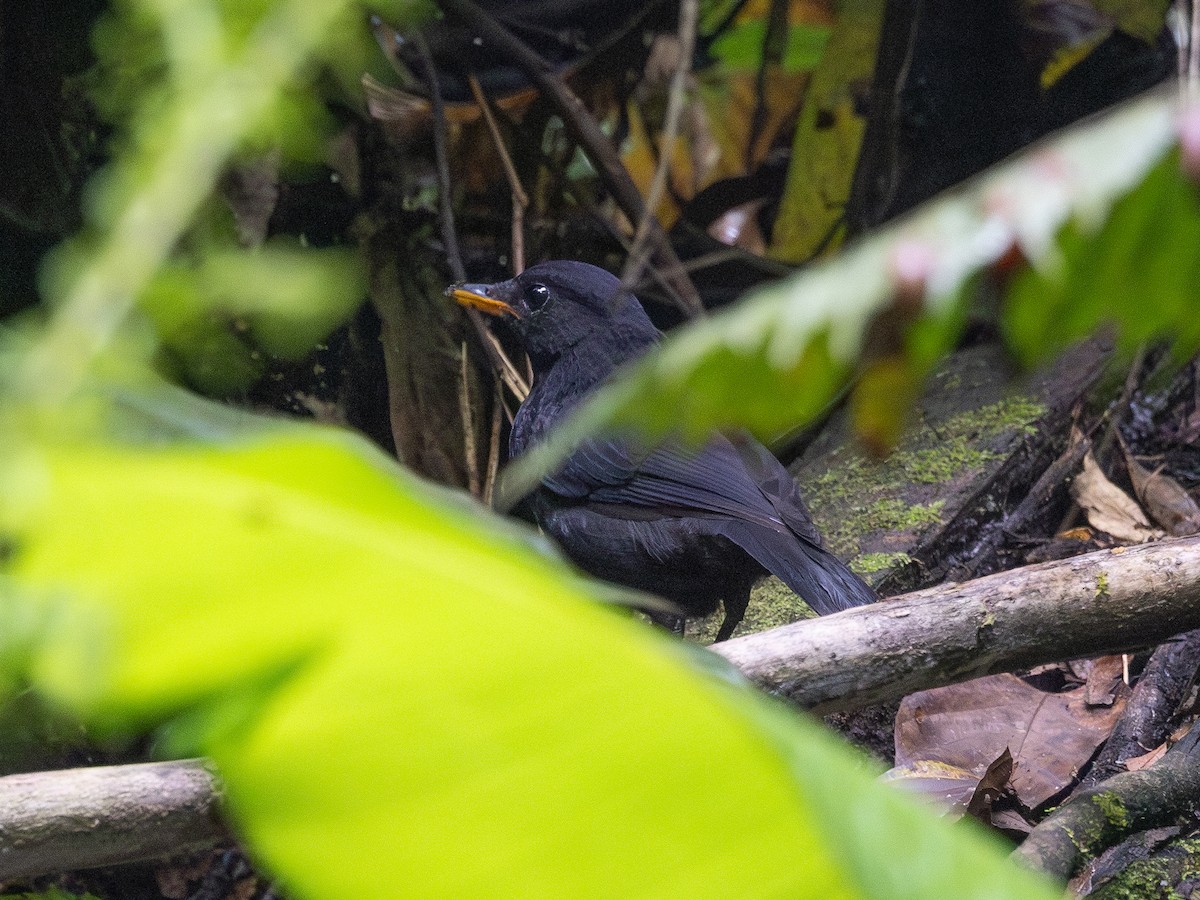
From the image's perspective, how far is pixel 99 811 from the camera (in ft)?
4.71

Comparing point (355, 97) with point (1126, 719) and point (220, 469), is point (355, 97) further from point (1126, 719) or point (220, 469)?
point (220, 469)

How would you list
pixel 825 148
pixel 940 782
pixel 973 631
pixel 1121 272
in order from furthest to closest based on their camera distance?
pixel 825 148
pixel 940 782
pixel 973 631
pixel 1121 272

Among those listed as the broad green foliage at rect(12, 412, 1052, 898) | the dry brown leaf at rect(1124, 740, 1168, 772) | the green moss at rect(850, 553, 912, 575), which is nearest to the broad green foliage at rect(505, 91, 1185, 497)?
the broad green foliage at rect(12, 412, 1052, 898)

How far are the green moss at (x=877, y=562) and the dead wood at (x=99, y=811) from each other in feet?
7.18

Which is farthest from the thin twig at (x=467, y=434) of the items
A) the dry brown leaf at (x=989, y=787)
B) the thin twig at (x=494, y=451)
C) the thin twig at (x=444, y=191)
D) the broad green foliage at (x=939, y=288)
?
the broad green foliage at (x=939, y=288)

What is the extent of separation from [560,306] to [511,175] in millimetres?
478

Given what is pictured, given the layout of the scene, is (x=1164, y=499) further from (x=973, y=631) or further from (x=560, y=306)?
(x=560, y=306)

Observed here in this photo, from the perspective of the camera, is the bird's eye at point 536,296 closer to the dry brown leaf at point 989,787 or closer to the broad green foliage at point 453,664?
the dry brown leaf at point 989,787

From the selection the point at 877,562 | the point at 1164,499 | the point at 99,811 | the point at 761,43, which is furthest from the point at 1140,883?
the point at 761,43

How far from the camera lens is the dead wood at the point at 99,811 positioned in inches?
56.2

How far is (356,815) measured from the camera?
42cm

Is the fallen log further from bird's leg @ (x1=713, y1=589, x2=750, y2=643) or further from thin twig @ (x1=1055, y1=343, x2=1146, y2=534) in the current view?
thin twig @ (x1=1055, y1=343, x2=1146, y2=534)

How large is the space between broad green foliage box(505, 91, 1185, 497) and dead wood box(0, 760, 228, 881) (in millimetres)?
1118

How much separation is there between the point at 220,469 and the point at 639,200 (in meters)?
3.35
